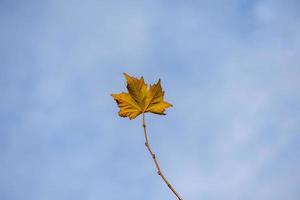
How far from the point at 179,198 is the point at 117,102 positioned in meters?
1.22

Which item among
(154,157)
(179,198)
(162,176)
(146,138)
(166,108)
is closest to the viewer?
(179,198)

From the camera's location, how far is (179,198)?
1290mm

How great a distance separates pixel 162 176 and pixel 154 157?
17cm

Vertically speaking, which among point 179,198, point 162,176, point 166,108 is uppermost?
point 166,108

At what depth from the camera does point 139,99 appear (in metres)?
2.36

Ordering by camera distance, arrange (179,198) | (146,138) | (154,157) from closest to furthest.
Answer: (179,198), (154,157), (146,138)

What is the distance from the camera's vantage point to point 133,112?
237 centimetres

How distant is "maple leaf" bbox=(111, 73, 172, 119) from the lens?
235 centimetres

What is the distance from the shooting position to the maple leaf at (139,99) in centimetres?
235

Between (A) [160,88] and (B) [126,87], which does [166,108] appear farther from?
(B) [126,87]

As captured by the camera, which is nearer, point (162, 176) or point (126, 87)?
point (162, 176)

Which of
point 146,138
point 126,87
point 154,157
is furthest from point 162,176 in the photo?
point 126,87

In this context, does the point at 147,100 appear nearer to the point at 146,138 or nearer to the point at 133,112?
the point at 133,112

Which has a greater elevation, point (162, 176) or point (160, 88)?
point (160, 88)
